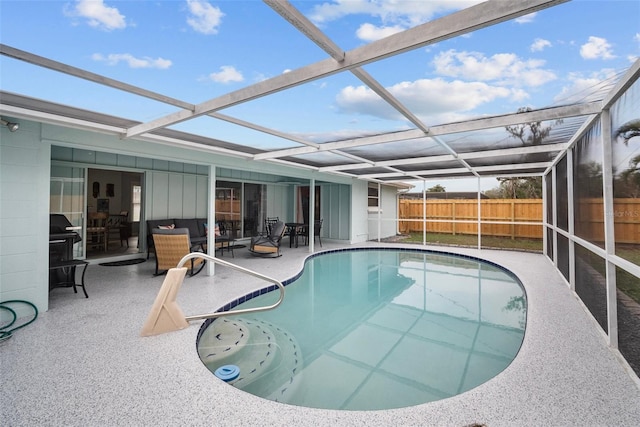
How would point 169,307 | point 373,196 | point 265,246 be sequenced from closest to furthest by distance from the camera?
point 169,307 < point 265,246 < point 373,196

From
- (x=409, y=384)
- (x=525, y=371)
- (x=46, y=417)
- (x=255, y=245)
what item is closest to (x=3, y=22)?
(x=46, y=417)

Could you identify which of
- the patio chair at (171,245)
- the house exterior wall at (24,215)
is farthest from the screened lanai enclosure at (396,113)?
the patio chair at (171,245)

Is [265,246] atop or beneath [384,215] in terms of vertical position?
beneath

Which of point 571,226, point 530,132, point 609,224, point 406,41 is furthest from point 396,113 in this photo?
point 571,226

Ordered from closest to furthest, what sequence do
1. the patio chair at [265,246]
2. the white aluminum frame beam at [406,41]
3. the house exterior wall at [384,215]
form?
the white aluminum frame beam at [406,41]
the patio chair at [265,246]
the house exterior wall at [384,215]

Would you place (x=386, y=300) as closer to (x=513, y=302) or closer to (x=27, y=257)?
Result: (x=513, y=302)

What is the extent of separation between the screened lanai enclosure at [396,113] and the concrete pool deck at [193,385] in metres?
0.54

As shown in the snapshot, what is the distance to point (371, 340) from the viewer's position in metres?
3.85

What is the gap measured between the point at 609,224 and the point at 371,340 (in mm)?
2897

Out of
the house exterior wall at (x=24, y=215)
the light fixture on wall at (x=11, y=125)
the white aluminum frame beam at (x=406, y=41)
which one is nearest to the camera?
the white aluminum frame beam at (x=406, y=41)

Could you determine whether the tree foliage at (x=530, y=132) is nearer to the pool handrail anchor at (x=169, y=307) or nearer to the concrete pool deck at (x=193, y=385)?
the concrete pool deck at (x=193, y=385)

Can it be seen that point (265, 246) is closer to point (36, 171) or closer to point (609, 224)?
point (36, 171)

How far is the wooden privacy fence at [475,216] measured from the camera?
472 inches

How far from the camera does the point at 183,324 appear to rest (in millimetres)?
3598
